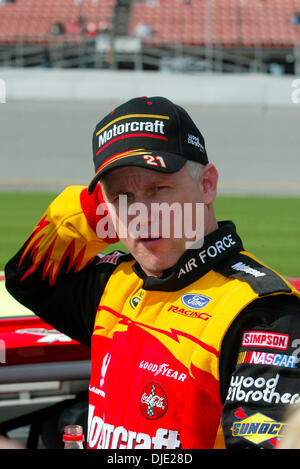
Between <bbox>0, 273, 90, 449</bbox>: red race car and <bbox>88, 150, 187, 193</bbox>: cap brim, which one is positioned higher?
<bbox>88, 150, 187, 193</bbox>: cap brim

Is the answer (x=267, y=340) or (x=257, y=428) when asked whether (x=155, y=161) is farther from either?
(x=257, y=428)

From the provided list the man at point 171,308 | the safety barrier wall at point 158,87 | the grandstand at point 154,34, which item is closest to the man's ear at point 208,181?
the man at point 171,308

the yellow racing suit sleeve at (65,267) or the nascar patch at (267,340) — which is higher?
the nascar patch at (267,340)

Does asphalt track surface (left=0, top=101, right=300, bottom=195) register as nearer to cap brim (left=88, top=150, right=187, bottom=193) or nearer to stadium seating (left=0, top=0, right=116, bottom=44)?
stadium seating (left=0, top=0, right=116, bottom=44)

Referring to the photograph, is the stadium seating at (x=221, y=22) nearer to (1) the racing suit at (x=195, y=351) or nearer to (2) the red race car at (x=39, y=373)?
(2) the red race car at (x=39, y=373)

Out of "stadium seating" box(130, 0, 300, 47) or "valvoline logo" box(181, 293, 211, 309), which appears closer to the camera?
"valvoline logo" box(181, 293, 211, 309)

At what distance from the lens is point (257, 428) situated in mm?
1290

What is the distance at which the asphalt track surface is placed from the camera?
50.0 ft

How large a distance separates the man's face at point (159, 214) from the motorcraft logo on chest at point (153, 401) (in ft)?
1.00

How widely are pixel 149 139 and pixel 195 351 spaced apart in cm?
53

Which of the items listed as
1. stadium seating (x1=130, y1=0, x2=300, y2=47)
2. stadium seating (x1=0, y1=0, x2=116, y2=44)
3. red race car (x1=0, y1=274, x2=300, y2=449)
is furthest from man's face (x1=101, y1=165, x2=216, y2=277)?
stadium seating (x1=0, y1=0, x2=116, y2=44)

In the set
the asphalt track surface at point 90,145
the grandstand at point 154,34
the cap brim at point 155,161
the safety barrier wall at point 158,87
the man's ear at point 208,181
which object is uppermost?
the cap brim at point 155,161

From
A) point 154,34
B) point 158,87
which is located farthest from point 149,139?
point 154,34

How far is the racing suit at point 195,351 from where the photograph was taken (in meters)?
1.32
